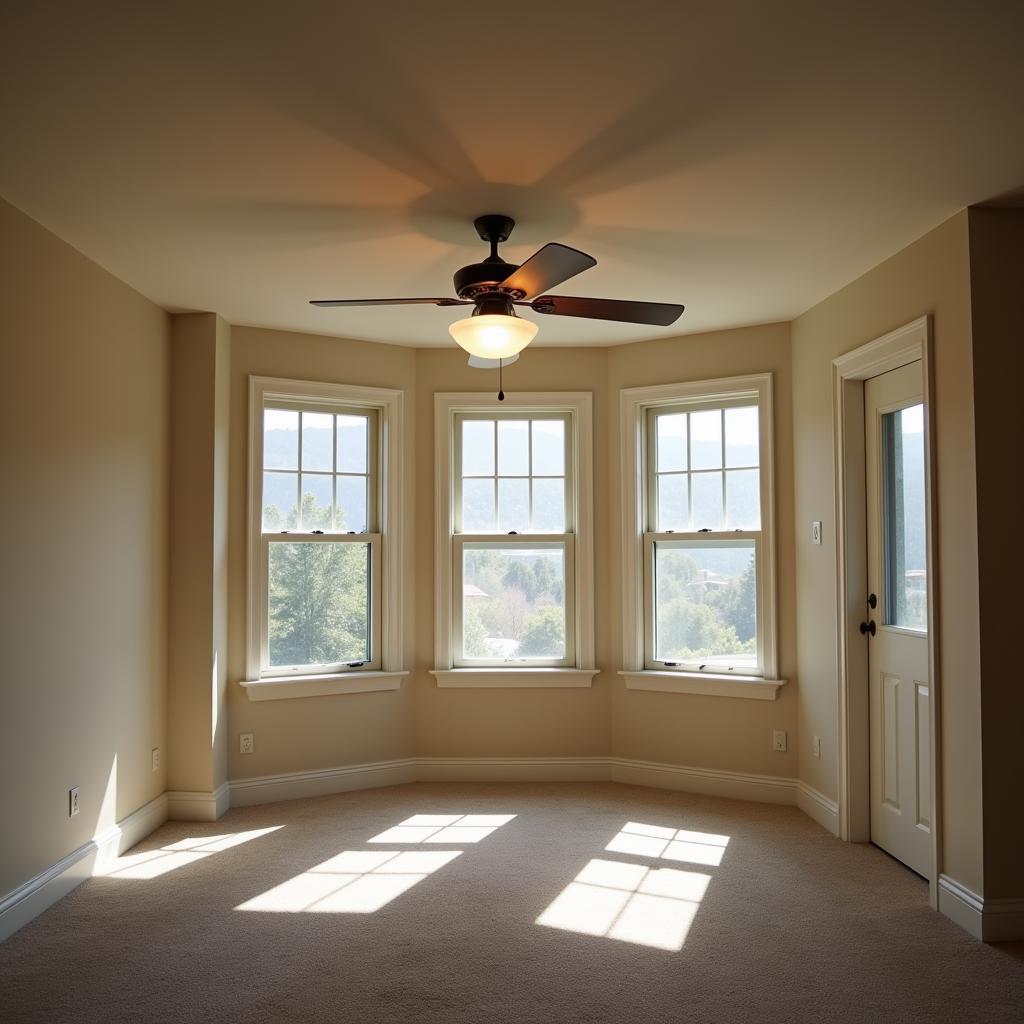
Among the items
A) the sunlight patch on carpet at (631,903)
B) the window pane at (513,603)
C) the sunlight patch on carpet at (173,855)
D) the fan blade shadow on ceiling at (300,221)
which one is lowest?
the sunlight patch on carpet at (173,855)

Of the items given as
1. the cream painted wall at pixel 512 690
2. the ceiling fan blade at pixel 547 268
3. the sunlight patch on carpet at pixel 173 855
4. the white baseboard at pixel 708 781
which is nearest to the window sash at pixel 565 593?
the cream painted wall at pixel 512 690

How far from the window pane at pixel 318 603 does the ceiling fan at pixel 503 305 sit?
204 centimetres

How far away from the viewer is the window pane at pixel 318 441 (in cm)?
484

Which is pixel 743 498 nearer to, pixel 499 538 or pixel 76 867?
pixel 499 538

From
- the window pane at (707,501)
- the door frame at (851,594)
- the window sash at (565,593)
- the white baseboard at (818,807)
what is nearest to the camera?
the door frame at (851,594)

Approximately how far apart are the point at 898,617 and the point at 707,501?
52.3 inches

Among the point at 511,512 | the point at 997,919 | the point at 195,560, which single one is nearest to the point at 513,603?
the point at 511,512

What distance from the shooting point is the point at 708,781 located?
470cm

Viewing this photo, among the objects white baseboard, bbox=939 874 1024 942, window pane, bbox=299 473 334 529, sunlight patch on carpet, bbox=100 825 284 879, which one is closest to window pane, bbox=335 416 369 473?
window pane, bbox=299 473 334 529

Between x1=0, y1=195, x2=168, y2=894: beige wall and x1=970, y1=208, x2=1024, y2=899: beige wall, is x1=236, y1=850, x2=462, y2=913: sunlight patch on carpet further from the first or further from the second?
x1=970, y1=208, x2=1024, y2=899: beige wall

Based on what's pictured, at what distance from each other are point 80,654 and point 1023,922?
12.0ft

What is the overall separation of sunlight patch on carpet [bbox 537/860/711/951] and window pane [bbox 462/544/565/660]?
1.62m

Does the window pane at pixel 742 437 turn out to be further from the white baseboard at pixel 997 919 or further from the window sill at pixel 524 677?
the white baseboard at pixel 997 919

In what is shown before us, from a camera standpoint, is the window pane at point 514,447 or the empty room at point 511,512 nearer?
the empty room at point 511,512
